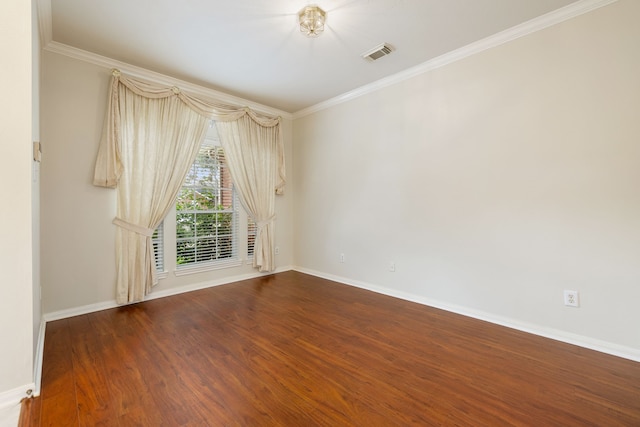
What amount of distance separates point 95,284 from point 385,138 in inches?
148

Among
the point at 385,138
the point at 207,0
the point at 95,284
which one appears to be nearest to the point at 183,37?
the point at 207,0

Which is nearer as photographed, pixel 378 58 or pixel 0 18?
pixel 0 18

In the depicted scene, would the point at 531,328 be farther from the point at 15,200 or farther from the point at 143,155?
the point at 143,155

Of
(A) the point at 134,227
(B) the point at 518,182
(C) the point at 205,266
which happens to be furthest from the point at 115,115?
(B) the point at 518,182

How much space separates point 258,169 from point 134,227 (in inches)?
73.8

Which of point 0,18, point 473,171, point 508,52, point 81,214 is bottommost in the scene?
point 81,214

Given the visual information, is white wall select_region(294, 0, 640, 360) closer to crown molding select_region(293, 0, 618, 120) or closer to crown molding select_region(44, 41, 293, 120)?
crown molding select_region(293, 0, 618, 120)

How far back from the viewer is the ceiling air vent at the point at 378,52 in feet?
9.40

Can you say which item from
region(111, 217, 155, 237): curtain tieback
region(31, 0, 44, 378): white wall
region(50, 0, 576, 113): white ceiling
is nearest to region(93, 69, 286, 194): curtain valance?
region(50, 0, 576, 113): white ceiling

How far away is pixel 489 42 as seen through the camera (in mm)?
2730

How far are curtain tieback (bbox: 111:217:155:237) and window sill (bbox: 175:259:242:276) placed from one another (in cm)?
66

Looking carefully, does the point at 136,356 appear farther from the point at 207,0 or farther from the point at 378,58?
the point at 378,58

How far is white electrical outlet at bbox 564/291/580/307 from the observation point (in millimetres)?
2316

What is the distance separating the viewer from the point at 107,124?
9.87 feet
